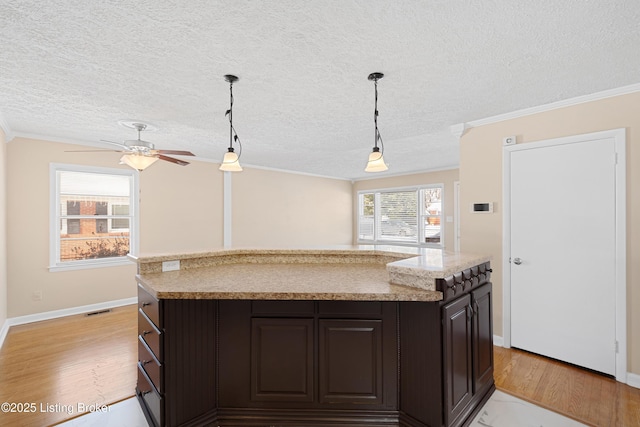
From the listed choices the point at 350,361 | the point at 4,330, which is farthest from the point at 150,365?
the point at 4,330

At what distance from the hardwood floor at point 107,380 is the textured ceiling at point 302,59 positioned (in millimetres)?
2448

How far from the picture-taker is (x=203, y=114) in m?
→ 3.18

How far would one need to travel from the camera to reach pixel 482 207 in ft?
10.8

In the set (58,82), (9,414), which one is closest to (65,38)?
(58,82)

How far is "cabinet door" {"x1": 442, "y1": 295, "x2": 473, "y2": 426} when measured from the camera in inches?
68.9

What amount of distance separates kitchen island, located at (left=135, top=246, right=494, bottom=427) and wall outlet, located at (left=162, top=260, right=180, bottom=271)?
0.39 metres

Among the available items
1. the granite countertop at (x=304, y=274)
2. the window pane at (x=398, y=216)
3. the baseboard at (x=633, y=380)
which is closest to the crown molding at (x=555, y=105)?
the granite countertop at (x=304, y=274)

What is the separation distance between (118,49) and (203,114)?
4.08 ft

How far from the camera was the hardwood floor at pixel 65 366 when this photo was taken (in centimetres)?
223

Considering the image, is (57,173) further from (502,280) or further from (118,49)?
(502,280)

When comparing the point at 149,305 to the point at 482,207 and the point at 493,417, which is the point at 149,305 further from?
the point at 482,207

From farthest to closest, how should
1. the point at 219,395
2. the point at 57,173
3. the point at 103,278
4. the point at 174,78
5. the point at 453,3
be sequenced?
1. the point at 103,278
2. the point at 57,173
3. the point at 174,78
4. the point at 219,395
5. the point at 453,3

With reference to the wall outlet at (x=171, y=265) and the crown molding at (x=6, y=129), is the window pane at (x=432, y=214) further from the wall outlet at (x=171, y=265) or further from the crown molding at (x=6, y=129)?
the crown molding at (x=6, y=129)

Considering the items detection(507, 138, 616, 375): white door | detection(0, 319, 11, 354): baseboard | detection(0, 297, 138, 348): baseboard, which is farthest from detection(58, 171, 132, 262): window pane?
detection(507, 138, 616, 375): white door
